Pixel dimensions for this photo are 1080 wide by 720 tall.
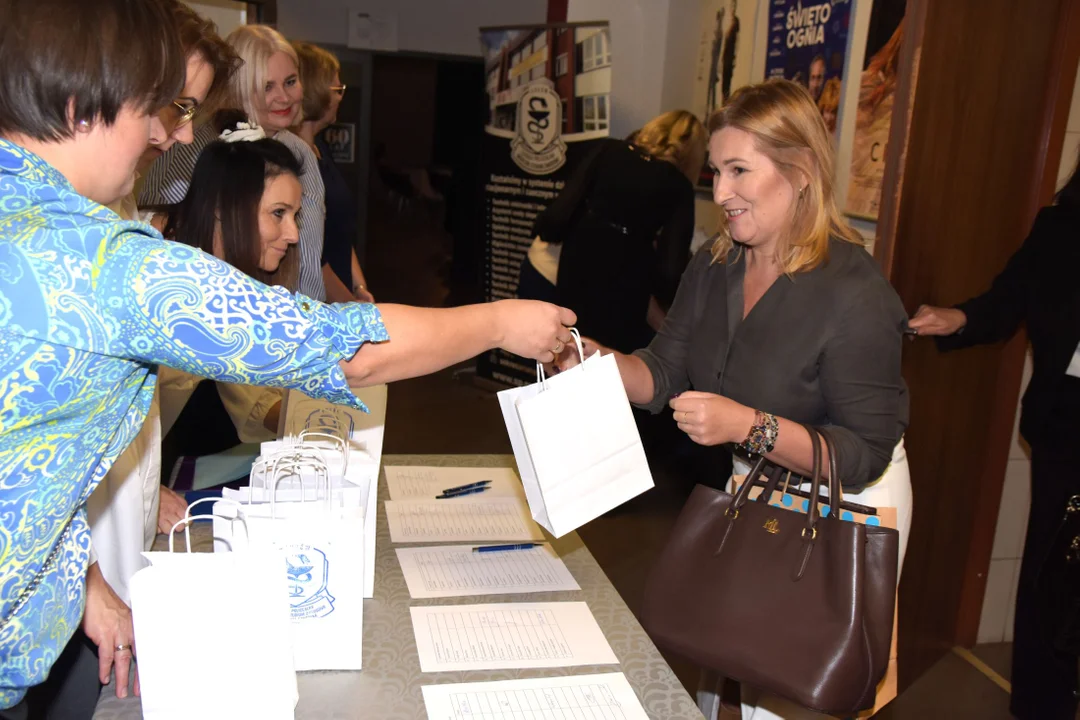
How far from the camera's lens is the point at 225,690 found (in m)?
1.15

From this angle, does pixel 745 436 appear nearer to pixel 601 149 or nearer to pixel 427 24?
pixel 601 149

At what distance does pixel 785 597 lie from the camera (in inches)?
61.6

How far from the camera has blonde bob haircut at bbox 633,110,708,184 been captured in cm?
406

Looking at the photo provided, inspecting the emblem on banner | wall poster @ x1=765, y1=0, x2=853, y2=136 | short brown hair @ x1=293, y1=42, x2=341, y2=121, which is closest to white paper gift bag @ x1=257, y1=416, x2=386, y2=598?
short brown hair @ x1=293, y1=42, x2=341, y2=121

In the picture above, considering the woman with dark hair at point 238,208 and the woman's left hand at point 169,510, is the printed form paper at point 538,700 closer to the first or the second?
the woman's left hand at point 169,510

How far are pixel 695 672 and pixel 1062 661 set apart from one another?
102 centimetres

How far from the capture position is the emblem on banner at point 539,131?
5.40 m

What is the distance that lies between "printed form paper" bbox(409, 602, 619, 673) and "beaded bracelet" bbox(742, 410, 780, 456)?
43cm

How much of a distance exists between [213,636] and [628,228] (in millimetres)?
3337

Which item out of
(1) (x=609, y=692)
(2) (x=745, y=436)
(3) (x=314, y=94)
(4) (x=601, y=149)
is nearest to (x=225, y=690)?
(1) (x=609, y=692)

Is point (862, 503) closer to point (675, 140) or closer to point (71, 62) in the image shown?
point (71, 62)

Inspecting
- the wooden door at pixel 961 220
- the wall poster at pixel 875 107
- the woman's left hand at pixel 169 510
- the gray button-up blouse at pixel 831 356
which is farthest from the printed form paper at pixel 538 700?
the wall poster at pixel 875 107

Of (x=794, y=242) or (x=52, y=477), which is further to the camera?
(x=794, y=242)

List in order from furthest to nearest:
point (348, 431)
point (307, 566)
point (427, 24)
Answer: point (427, 24) < point (348, 431) < point (307, 566)
